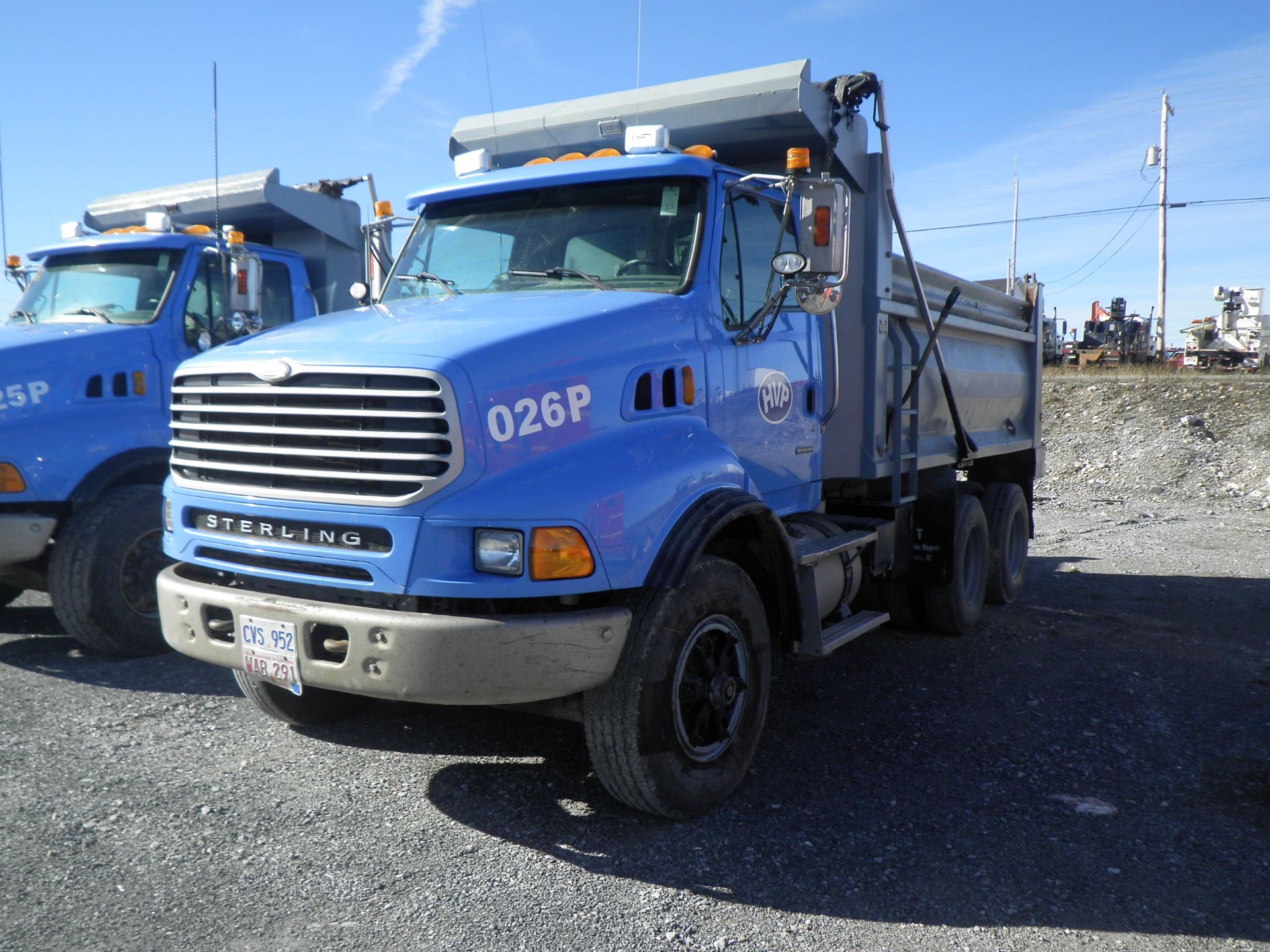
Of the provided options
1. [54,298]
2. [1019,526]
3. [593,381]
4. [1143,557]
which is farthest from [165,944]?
[1143,557]

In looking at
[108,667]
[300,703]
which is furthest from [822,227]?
[108,667]

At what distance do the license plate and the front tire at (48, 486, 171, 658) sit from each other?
2.44 metres

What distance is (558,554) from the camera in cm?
332

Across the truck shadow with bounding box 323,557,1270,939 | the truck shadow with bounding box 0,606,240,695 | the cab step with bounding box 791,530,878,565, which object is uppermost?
the cab step with bounding box 791,530,878,565

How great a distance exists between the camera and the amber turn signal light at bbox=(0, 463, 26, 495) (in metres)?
5.61

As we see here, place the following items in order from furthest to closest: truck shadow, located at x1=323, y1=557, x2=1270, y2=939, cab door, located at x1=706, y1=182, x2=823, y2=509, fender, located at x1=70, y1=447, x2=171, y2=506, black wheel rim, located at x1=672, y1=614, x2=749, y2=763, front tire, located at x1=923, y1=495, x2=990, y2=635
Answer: front tire, located at x1=923, y1=495, x2=990, y2=635
fender, located at x1=70, y1=447, x2=171, y2=506
cab door, located at x1=706, y1=182, x2=823, y2=509
black wheel rim, located at x1=672, y1=614, x2=749, y2=763
truck shadow, located at x1=323, y1=557, x2=1270, y2=939

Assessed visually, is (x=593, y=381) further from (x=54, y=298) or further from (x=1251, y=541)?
(x=1251, y=541)

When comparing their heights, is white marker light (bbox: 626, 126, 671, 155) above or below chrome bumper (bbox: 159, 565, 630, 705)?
above

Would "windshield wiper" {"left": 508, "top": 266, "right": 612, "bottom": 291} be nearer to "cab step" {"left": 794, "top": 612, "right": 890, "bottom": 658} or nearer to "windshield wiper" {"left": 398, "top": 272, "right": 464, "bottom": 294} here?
"windshield wiper" {"left": 398, "top": 272, "right": 464, "bottom": 294}

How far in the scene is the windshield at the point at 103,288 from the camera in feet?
21.4

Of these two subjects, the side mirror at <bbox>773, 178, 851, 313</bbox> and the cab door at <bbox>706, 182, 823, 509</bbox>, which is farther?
the cab door at <bbox>706, 182, 823, 509</bbox>

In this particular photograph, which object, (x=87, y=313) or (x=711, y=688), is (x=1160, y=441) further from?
(x=87, y=313)

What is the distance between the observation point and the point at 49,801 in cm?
404

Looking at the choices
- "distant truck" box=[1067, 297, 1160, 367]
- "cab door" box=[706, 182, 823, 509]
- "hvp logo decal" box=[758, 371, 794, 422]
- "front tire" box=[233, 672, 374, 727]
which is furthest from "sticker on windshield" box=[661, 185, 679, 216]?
"distant truck" box=[1067, 297, 1160, 367]
